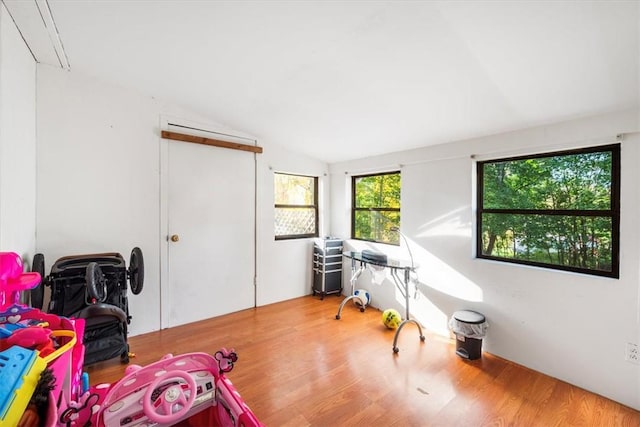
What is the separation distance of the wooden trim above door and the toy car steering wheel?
2647 millimetres

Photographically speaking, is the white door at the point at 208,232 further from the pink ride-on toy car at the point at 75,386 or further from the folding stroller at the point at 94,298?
the pink ride-on toy car at the point at 75,386

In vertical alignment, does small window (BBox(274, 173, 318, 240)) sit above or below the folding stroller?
above

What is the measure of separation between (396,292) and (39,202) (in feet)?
12.2

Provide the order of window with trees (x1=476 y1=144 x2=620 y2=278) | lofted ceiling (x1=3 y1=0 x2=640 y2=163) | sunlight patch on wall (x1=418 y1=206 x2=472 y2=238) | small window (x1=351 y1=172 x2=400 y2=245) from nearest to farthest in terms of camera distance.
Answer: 1. lofted ceiling (x1=3 y1=0 x2=640 y2=163)
2. window with trees (x1=476 y1=144 x2=620 y2=278)
3. sunlight patch on wall (x1=418 y1=206 x2=472 y2=238)
4. small window (x1=351 y1=172 x2=400 y2=245)

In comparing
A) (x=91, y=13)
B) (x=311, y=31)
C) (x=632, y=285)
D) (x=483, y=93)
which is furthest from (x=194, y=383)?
(x=632, y=285)

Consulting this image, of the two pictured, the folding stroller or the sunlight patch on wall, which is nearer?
the folding stroller

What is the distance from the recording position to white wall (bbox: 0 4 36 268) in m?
1.67

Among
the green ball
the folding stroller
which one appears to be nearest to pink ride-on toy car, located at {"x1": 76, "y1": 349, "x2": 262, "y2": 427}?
the folding stroller

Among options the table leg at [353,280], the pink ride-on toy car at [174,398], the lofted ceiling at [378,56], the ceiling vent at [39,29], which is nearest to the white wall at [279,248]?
the table leg at [353,280]

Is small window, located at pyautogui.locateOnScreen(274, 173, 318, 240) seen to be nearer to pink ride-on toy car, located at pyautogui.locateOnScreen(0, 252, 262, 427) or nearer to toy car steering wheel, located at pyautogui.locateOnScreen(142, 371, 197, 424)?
pink ride-on toy car, located at pyautogui.locateOnScreen(0, 252, 262, 427)

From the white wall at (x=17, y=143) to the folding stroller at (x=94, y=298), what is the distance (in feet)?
0.80

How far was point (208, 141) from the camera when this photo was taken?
10.9ft

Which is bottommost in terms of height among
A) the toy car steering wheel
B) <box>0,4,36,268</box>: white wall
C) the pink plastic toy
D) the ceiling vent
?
the toy car steering wheel

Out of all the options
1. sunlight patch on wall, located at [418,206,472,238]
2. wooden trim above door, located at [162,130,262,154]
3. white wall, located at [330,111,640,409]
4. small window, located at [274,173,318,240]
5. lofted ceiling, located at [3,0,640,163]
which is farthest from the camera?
small window, located at [274,173,318,240]
